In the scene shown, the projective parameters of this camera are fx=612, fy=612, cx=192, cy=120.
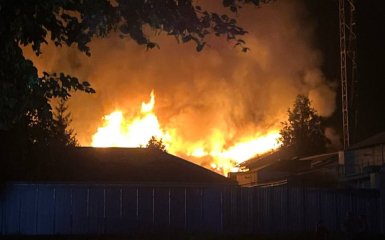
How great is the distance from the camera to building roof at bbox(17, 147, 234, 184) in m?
31.2

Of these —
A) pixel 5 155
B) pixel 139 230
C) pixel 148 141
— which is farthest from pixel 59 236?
pixel 148 141

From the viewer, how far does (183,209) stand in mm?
23484

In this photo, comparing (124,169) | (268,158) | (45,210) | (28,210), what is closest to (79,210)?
(45,210)

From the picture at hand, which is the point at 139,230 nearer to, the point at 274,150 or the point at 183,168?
the point at 183,168

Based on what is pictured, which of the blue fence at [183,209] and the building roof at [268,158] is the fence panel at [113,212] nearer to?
the blue fence at [183,209]

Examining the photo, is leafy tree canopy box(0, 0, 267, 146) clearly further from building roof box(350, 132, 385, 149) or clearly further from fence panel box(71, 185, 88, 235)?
building roof box(350, 132, 385, 149)

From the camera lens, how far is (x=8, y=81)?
33.5ft

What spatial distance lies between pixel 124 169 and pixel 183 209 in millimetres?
9866

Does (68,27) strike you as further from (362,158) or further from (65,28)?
(362,158)

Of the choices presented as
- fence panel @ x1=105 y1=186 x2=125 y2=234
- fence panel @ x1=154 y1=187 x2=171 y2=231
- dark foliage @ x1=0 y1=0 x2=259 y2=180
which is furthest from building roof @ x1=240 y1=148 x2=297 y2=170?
dark foliage @ x1=0 y1=0 x2=259 y2=180

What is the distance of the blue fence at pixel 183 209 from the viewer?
2305 cm

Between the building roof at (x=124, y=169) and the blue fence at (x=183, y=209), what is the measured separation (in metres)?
6.12

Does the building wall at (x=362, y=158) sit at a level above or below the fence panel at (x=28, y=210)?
above

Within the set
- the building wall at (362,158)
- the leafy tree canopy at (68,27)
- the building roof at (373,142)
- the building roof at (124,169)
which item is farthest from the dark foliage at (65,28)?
the building roof at (373,142)
